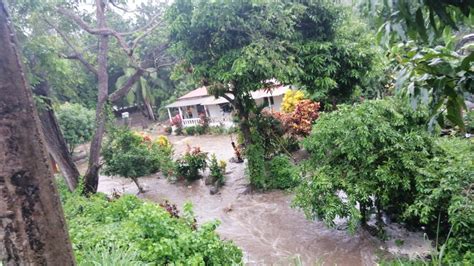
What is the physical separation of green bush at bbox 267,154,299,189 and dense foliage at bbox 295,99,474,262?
3.49m

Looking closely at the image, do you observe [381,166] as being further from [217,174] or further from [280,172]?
[217,174]

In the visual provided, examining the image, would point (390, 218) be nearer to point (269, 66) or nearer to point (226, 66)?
point (269, 66)

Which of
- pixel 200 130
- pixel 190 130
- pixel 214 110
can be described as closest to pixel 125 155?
pixel 200 130

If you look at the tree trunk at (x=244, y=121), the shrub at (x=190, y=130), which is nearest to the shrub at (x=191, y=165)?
the tree trunk at (x=244, y=121)

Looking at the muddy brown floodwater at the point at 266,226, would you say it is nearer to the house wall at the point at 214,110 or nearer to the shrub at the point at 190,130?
the shrub at the point at 190,130

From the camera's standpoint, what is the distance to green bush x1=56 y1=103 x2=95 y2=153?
A: 58.7ft

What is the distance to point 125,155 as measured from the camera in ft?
31.6

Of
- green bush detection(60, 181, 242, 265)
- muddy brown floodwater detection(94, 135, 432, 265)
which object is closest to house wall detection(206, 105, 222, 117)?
muddy brown floodwater detection(94, 135, 432, 265)

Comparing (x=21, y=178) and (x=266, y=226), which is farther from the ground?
(x=21, y=178)

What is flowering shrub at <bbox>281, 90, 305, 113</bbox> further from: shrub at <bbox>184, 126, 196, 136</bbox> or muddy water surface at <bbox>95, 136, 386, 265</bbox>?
shrub at <bbox>184, 126, 196, 136</bbox>

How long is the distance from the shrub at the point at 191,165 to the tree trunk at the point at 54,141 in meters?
3.51

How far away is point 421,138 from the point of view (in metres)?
4.69

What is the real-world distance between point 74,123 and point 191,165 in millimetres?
11073

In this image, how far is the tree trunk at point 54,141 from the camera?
798 cm
